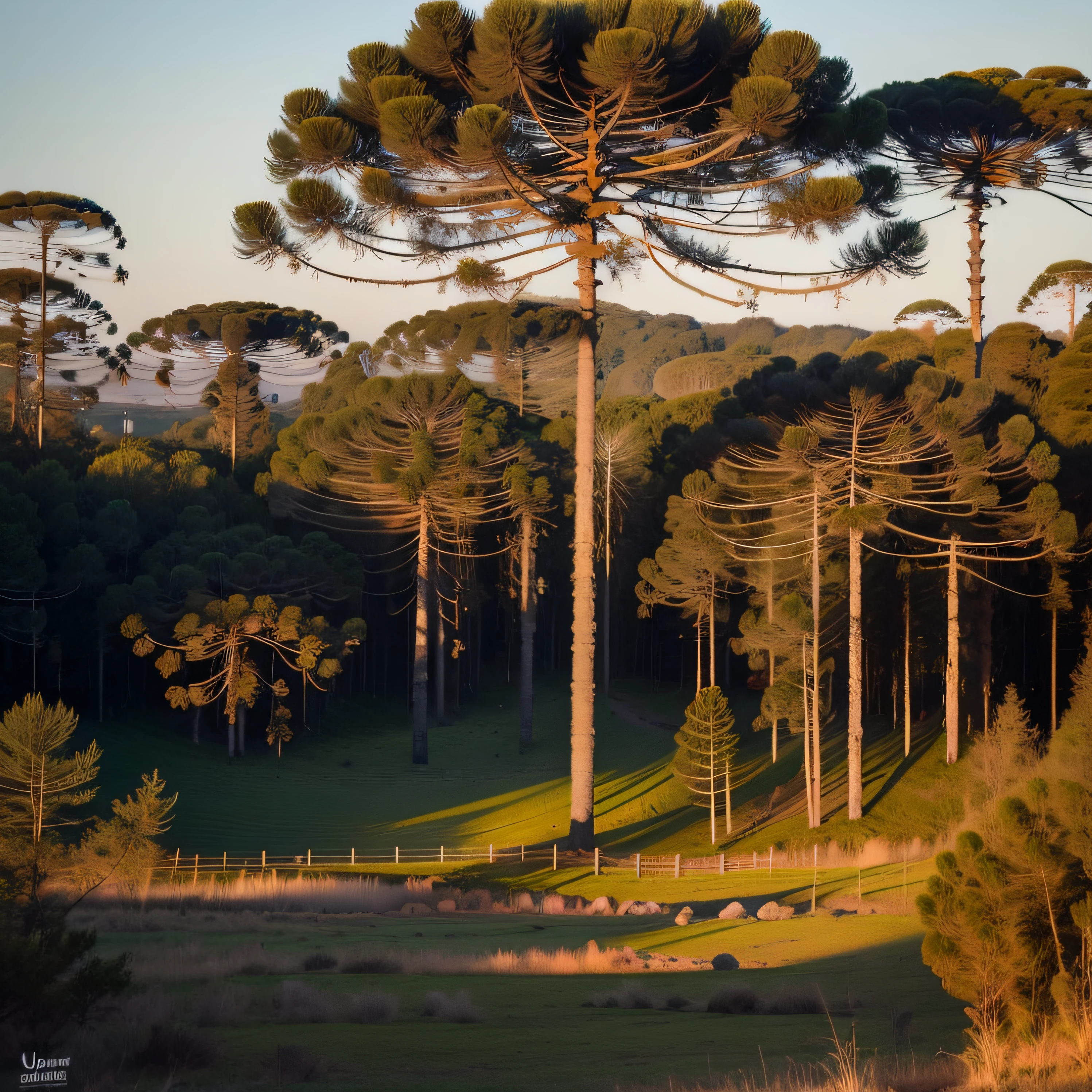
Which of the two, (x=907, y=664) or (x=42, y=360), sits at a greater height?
(x=42, y=360)

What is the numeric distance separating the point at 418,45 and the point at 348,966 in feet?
44.6

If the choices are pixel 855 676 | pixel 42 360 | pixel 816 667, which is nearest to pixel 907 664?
pixel 855 676

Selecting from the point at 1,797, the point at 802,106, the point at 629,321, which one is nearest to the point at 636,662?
the point at 802,106

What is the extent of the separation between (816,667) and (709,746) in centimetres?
344

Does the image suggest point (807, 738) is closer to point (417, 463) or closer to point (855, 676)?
point (855, 676)

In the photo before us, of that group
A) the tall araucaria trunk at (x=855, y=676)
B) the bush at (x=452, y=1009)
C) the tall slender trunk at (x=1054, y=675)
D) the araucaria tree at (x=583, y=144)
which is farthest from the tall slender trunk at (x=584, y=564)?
the tall slender trunk at (x=1054, y=675)

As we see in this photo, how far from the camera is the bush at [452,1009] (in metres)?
7.92

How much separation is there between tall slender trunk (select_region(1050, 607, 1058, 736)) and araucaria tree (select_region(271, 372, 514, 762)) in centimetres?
1572

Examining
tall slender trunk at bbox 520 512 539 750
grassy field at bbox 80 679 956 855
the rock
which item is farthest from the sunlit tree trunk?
the rock

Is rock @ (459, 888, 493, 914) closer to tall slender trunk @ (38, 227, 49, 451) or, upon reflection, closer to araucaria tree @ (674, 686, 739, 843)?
araucaria tree @ (674, 686, 739, 843)

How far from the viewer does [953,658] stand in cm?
2620

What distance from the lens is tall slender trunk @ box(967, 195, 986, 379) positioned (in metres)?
34.2

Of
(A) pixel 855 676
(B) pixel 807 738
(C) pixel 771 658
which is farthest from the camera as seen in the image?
(C) pixel 771 658

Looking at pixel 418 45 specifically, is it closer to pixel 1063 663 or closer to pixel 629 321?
pixel 1063 663
